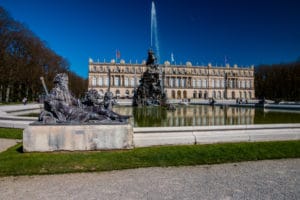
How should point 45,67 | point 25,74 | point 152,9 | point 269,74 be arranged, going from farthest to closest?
1. point 269,74
2. point 45,67
3. point 25,74
4. point 152,9

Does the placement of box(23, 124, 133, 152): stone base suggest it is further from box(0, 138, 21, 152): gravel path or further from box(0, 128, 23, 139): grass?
box(0, 128, 23, 139): grass

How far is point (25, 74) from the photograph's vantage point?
32625 mm

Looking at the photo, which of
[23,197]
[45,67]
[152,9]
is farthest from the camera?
[45,67]

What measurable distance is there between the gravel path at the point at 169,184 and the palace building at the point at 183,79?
270 ft

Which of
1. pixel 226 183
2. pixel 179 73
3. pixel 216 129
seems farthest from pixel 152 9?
pixel 179 73

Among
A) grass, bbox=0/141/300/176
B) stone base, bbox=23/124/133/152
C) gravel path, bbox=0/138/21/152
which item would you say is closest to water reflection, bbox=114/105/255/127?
stone base, bbox=23/124/133/152

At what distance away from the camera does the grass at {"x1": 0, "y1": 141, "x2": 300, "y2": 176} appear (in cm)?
523

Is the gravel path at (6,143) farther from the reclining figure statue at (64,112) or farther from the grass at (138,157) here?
the reclining figure statue at (64,112)

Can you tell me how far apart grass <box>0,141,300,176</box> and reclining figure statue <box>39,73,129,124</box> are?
89 cm

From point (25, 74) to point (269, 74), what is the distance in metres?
69.6

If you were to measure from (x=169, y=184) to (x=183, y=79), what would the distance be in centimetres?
9238

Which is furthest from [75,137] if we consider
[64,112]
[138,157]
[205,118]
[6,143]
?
[205,118]

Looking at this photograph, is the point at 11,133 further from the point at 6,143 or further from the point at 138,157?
the point at 138,157

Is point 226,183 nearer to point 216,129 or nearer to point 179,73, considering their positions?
point 216,129
